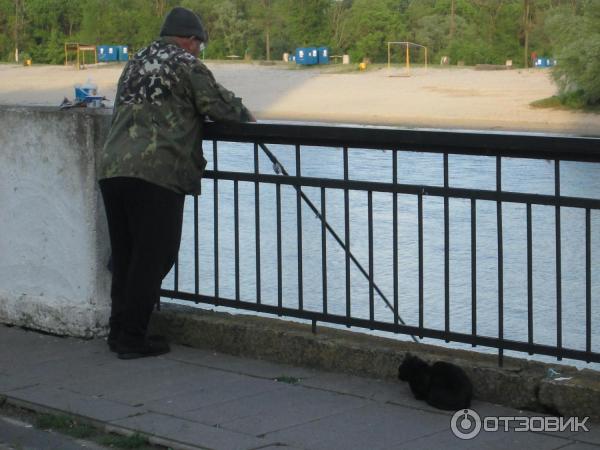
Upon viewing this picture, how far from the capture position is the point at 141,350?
6801 mm

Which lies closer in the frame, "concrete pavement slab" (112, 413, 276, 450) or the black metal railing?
"concrete pavement slab" (112, 413, 276, 450)

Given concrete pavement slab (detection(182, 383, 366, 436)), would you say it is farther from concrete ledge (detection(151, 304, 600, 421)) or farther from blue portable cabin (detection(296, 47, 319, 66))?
blue portable cabin (detection(296, 47, 319, 66))

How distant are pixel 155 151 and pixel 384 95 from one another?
37046 mm

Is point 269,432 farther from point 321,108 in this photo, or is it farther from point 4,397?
point 321,108

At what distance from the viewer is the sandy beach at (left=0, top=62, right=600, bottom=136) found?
34875mm

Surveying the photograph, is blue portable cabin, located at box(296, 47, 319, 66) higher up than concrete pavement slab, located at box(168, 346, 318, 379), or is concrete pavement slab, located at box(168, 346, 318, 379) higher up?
blue portable cabin, located at box(296, 47, 319, 66)

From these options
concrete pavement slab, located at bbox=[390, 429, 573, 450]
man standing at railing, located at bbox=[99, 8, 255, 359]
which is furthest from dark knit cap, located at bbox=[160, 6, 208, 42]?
concrete pavement slab, located at bbox=[390, 429, 573, 450]

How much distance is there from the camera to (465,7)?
7550 cm

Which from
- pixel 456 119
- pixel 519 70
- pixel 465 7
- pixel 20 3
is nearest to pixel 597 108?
pixel 456 119

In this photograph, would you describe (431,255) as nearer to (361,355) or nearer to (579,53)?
(361,355)

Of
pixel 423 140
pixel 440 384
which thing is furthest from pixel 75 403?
pixel 423 140

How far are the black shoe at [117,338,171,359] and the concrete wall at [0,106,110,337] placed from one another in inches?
20.4

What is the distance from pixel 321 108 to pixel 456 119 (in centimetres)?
671

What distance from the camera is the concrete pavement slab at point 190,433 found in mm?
5277
